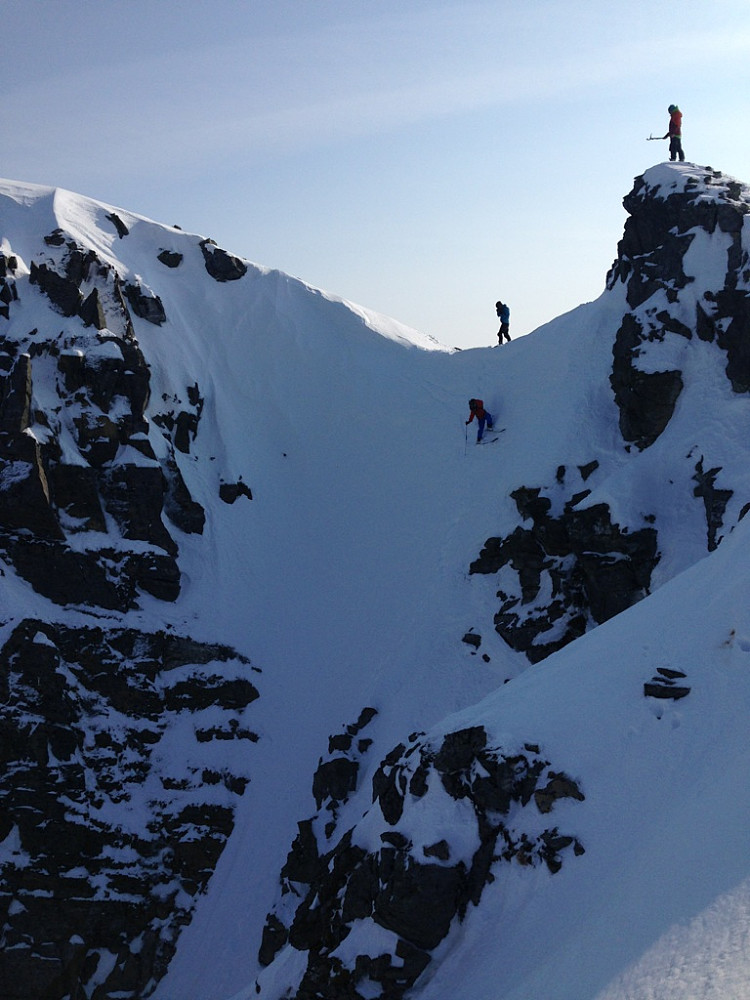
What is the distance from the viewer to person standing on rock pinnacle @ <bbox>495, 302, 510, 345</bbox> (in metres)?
44.0

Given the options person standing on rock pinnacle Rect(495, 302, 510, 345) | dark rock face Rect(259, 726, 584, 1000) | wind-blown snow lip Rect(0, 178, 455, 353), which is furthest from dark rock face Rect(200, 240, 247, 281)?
dark rock face Rect(259, 726, 584, 1000)

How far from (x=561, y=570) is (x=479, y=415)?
26.6ft

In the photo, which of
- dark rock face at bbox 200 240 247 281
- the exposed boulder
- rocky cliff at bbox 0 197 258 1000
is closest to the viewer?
rocky cliff at bbox 0 197 258 1000

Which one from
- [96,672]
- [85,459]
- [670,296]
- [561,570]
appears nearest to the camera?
[561,570]

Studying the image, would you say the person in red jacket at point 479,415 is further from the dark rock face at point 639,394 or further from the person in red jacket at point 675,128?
the person in red jacket at point 675,128

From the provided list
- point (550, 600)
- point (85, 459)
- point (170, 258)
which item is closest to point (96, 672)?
point (85, 459)

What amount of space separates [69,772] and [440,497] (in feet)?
50.8

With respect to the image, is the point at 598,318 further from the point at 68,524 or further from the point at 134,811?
the point at 134,811

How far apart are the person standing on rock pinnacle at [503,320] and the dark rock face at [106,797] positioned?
16.9 m

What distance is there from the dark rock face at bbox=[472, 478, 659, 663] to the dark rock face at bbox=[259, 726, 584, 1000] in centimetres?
1171

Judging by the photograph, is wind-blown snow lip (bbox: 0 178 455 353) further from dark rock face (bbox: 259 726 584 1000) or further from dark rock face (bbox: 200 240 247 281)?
dark rock face (bbox: 259 726 584 1000)

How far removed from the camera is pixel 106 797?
112 feet

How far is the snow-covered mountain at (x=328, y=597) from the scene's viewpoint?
64.1 ft

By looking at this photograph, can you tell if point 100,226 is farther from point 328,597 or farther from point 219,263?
point 328,597
